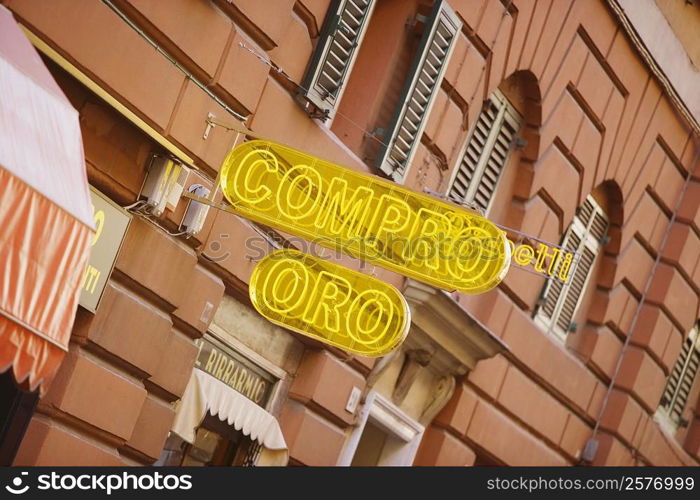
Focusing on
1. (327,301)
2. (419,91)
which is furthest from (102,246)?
(419,91)

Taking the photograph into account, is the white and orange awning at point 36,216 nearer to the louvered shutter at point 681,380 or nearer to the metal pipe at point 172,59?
the metal pipe at point 172,59

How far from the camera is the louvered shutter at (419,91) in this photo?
1129 cm

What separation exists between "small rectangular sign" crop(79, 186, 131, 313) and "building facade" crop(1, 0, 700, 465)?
8cm

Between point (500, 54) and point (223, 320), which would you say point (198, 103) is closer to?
point (223, 320)

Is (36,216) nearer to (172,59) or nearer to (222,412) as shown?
(172,59)

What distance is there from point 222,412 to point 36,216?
4138 millimetres

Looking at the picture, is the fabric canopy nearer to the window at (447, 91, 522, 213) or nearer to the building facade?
the building facade

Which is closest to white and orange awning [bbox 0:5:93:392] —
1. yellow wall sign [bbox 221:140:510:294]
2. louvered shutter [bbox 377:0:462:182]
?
yellow wall sign [bbox 221:140:510:294]

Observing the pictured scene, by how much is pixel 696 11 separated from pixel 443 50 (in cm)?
603

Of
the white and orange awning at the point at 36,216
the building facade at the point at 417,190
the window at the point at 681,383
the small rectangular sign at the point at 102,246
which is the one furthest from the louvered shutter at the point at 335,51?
the window at the point at 681,383

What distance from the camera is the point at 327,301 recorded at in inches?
352

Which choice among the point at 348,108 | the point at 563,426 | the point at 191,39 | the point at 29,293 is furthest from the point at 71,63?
the point at 563,426

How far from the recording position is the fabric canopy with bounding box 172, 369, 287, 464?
997cm

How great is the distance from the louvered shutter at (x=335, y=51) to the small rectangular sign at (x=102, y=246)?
2210 millimetres
